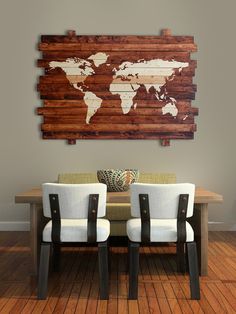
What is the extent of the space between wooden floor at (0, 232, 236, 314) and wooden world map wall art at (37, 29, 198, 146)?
4.95ft

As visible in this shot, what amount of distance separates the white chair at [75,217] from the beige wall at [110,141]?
8.17 feet

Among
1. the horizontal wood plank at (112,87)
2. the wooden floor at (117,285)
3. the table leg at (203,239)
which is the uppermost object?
the horizontal wood plank at (112,87)

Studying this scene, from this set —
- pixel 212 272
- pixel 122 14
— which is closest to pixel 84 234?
pixel 212 272

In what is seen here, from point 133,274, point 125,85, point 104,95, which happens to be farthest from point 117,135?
point 133,274

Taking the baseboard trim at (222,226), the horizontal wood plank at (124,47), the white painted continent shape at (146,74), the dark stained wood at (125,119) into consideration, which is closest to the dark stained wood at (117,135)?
the dark stained wood at (125,119)

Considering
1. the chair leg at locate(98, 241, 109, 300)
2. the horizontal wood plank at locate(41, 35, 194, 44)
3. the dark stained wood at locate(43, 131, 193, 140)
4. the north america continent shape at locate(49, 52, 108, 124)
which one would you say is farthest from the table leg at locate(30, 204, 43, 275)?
the horizontal wood plank at locate(41, 35, 194, 44)

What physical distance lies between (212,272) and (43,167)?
259 cm

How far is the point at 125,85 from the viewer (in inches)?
213

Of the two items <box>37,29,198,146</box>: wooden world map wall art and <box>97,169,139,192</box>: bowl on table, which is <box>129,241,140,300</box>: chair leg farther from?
<box>37,29,198,146</box>: wooden world map wall art

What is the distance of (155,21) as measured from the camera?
5461mm

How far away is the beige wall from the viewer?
5461mm

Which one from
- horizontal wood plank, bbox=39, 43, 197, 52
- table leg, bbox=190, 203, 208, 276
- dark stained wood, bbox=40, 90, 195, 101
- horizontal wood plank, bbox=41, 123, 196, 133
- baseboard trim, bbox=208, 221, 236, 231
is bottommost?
baseboard trim, bbox=208, 221, 236, 231

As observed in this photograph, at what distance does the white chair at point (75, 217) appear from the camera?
2908 millimetres

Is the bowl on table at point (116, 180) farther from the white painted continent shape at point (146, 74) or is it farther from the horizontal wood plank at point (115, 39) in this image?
the horizontal wood plank at point (115, 39)
